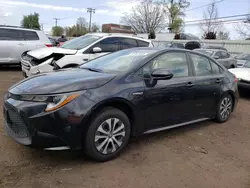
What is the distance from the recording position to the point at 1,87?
749 cm

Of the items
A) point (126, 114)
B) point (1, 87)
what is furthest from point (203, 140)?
point (1, 87)

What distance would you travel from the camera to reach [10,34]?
10609mm

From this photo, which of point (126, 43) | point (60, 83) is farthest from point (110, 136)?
point (126, 43)

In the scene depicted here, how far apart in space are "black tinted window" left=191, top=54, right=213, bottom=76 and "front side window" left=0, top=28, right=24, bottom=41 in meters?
8.36

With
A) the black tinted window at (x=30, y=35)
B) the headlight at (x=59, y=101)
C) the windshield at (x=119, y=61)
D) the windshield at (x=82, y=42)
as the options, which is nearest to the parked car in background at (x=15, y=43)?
the black tinted window at (x=30, y=35)

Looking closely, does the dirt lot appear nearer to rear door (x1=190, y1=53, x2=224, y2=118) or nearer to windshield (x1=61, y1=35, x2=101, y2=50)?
rear door (x1=190, y1=53, x2=224, y2=118)

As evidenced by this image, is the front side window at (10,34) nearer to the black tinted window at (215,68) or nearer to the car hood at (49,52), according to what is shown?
the car hood at (49,52)

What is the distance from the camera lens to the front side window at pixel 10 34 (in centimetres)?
1041

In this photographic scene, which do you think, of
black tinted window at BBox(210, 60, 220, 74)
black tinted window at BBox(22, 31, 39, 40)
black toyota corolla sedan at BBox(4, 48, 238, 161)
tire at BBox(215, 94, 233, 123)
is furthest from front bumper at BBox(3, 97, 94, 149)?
black tinted window at BBox(22, 31, 39, 40)

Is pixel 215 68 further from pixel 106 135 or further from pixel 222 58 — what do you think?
pixel 222 58

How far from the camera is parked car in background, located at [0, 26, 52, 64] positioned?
33.9 feet

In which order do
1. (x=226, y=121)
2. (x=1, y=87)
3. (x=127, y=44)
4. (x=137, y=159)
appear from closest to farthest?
(x=137, y=159)
(x=226, y=121)
(x=1, y=87)
(x=127, y=44)

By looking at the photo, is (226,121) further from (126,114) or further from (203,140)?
(126,114)

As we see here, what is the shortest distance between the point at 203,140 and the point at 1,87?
19.0 feet
